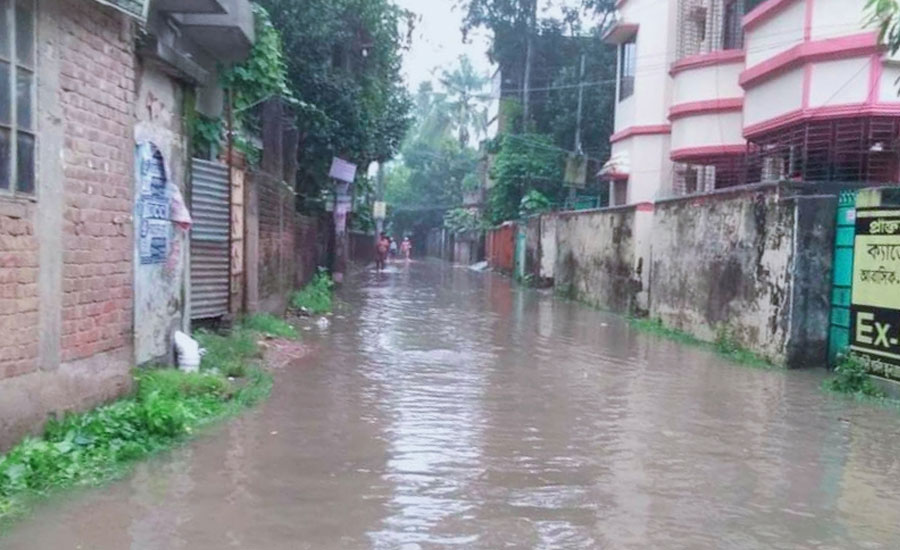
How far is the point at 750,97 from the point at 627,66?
336 inches

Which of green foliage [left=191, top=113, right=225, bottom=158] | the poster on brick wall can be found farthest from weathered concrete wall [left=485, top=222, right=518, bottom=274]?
the poster on brick wall

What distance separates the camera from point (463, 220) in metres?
54.3

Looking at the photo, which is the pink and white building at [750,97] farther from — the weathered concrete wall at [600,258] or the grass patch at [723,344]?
the grass patch at [723,344]

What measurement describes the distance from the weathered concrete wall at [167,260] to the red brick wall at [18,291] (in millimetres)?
1717

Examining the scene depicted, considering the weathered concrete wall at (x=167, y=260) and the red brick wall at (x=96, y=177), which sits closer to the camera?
the red brick wall at (x=96, y=177)

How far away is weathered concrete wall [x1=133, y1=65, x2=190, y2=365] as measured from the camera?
722 cm

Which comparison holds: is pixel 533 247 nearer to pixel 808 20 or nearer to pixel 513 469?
pixel 808 20

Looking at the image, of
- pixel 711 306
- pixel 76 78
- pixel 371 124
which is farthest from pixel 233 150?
pixel 371 124

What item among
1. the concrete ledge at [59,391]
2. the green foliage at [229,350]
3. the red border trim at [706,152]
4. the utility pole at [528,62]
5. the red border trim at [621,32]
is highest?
the utility pole at [528,62]

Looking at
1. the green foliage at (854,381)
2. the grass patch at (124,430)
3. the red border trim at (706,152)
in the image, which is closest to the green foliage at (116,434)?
the grass patch at (124,430)

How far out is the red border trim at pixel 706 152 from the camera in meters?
17.1

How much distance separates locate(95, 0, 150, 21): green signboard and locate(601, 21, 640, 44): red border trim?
18.0 m

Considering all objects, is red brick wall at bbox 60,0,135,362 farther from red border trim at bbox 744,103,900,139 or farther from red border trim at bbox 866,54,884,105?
red border trim at bbox 866,54,884,105

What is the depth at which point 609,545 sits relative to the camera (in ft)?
14.7
